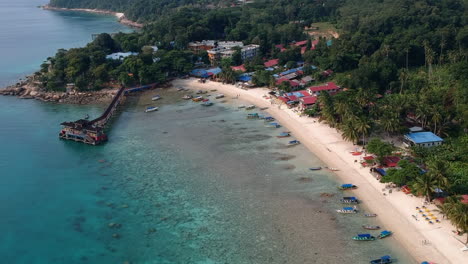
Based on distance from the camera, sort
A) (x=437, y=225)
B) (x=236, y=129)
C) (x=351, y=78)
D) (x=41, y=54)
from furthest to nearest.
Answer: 1. (x=41, y=54)
2. (x=351, y=78)
3. (x=236, y=129)
4. (x=437, y=225)

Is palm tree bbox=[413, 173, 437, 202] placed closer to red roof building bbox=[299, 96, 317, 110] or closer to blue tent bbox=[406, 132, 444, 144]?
blue tent bbox=[406, 132, 444, 144]

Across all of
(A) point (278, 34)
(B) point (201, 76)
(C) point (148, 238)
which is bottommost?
(C) point (148, 238)

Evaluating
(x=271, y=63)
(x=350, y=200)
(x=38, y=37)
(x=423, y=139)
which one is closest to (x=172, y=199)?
(x=350, y=200)

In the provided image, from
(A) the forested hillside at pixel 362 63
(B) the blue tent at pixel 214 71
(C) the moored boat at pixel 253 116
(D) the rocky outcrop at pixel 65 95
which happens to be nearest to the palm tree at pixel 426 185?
(A) the forested hillside at pixel 362 63

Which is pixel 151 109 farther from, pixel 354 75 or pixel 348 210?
pixel 348 210

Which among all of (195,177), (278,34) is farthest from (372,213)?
(278,34)

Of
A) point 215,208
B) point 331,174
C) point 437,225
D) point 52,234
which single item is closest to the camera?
point 437,225

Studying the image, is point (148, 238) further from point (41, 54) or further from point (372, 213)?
point (41, 54)
